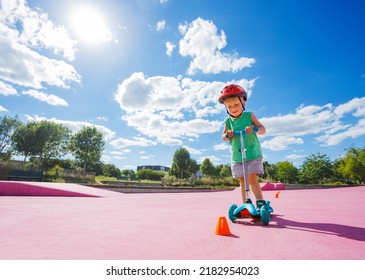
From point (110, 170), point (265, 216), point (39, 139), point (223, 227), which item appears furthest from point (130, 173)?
point (223, 227)

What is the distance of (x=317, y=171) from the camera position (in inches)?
1940

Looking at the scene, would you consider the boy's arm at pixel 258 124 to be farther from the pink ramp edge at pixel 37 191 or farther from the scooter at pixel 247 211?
the pink ramp edge at pixel 37 191

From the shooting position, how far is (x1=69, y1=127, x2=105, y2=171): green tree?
4653 cm

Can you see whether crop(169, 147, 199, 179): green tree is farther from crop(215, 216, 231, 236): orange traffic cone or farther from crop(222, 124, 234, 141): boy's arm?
crop(215, 216, 231, 236): orange traffic cone

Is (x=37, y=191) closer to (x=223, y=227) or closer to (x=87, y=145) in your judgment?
(x=223, y=227)

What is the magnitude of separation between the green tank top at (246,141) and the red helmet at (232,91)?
0.40m

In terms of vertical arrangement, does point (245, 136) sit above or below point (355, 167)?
below

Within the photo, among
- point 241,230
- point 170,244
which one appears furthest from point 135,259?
point 241,230

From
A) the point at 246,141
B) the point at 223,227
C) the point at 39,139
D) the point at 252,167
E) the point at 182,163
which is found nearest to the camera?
the point at 223,227

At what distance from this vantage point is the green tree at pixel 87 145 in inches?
1832

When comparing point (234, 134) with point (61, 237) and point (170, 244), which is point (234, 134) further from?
point (61, 237)

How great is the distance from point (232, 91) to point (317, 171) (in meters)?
56.2
